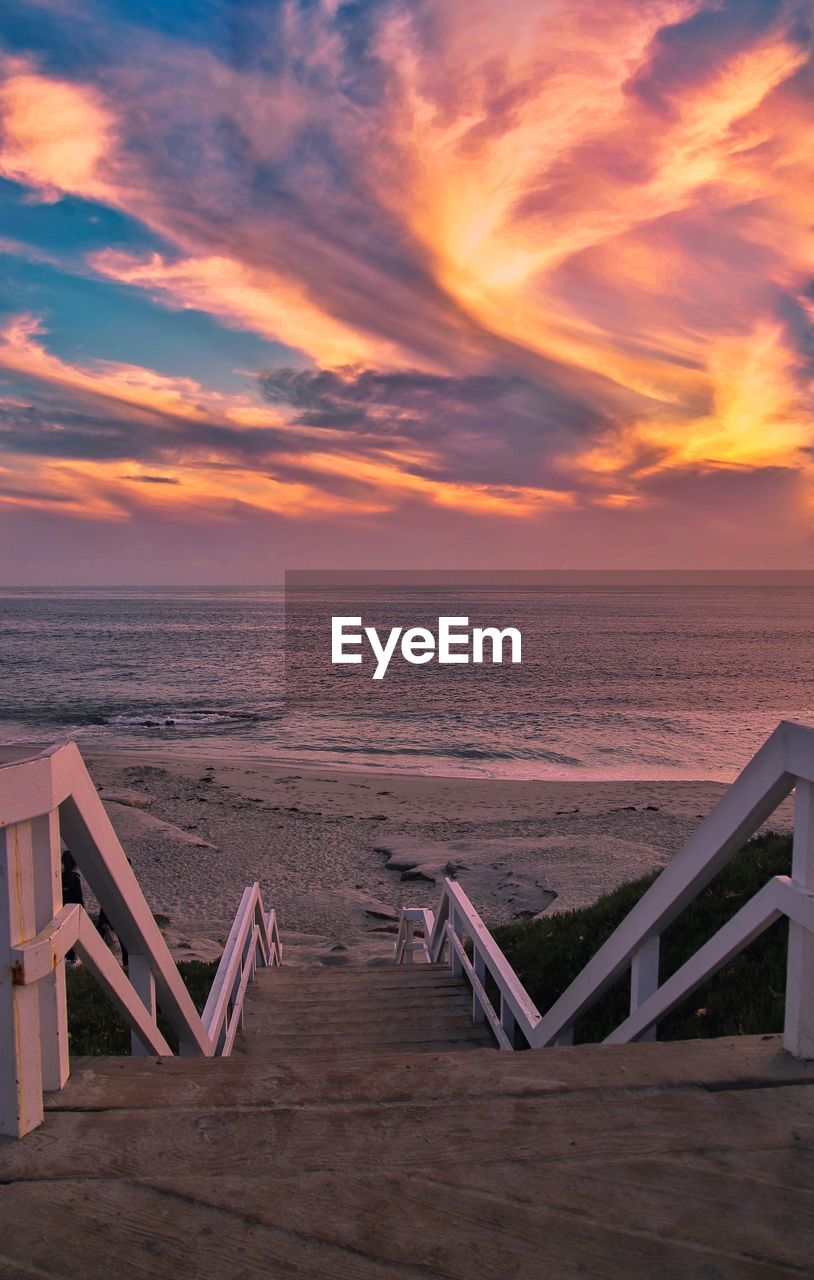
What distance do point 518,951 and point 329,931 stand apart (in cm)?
597

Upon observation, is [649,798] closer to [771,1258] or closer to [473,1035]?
[473,1035]

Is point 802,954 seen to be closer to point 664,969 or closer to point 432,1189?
point 432,1189

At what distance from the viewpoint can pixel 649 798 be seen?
23.6 m

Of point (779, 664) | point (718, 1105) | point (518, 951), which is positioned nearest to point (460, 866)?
point (518, 951)

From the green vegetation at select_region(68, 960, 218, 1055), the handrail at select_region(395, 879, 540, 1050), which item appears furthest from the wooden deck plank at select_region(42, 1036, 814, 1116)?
the green vegetation at select_region(68, 960, 218, 1055)

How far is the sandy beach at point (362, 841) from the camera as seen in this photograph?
14195mm

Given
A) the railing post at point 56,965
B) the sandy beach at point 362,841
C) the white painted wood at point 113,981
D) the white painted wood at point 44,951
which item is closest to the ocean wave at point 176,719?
the sandy beach at point 362,841

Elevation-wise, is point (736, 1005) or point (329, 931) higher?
point (736, 1005)

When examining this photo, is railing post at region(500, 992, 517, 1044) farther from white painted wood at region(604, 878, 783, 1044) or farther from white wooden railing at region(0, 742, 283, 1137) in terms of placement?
white wooden railing at region(0, 742, 283, 1137)

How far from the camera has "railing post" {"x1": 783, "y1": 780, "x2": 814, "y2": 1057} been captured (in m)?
2.56

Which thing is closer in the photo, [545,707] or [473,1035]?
Result: [473,1035]

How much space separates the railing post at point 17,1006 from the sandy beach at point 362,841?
8.56 metres

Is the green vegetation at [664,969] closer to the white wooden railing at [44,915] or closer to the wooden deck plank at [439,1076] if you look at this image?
the wooden deck plank at [439,1076]

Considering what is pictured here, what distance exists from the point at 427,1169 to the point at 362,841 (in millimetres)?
17528
